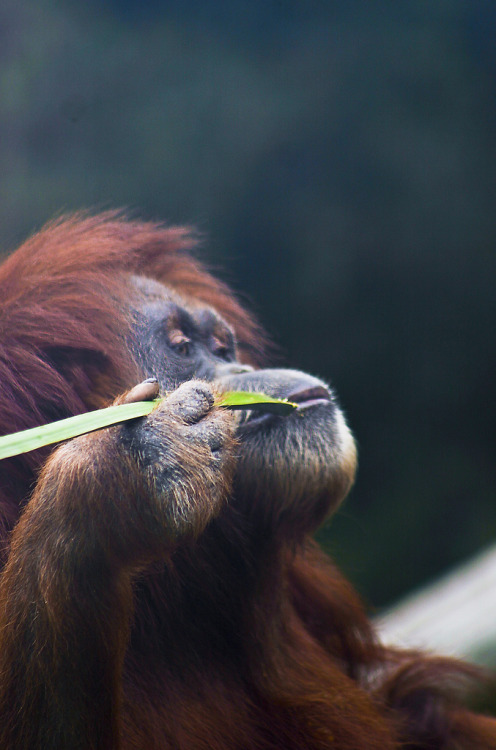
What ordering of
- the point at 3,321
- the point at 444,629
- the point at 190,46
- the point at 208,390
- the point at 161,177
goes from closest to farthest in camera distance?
the point at 208,390, the point at 3,321, the point at 190,46, the point at 444,629, the point at 161,177

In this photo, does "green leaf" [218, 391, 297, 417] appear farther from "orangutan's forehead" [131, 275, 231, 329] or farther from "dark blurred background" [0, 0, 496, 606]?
"dark blurred background" [0, 0, 496, 606]

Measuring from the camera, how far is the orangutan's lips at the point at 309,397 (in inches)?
51.0

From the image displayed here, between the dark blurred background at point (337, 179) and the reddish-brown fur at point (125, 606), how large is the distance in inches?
21.1

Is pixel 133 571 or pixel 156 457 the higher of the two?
pixel 156 457

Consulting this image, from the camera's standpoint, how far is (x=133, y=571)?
91 centimetres

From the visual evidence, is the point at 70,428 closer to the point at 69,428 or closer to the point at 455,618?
the point at 69,428

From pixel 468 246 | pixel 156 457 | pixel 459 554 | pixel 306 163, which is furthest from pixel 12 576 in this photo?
pixel 459 554

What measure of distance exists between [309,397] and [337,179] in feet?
7.50

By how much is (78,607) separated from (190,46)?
1.81 meters

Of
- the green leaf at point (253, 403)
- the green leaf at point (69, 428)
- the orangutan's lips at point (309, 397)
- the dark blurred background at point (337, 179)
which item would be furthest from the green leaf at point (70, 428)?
the dark blurred background at point (337, 179)

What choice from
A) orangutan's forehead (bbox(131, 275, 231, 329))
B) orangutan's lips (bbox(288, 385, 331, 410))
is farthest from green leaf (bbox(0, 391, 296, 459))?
orangutan's forehead (bbox(131, 275, 231, 329))

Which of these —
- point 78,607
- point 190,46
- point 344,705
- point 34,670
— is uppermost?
point 190,46

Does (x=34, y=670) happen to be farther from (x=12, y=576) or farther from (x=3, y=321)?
(x=3, y=321)

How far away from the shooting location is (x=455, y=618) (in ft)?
7.95
